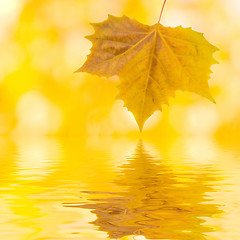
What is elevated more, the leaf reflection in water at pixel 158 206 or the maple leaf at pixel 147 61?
the maple leaf at pixel 147 61

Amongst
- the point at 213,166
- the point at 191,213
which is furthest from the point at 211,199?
the point at 213,166

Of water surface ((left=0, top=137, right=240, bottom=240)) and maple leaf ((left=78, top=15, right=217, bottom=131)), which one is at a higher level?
maple leaf ((left=78, top=15, right=217, bottom=131))

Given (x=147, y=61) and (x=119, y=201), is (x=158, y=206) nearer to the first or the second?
(x=119, y=201)

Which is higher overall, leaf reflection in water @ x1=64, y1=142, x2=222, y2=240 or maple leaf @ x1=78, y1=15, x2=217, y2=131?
maple leaf @ x1=78, y1=15, x2=217, y2=131

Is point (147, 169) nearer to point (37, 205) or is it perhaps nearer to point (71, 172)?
point (71, 172)

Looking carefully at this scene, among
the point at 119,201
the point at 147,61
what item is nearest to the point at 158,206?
the point at 119,201
